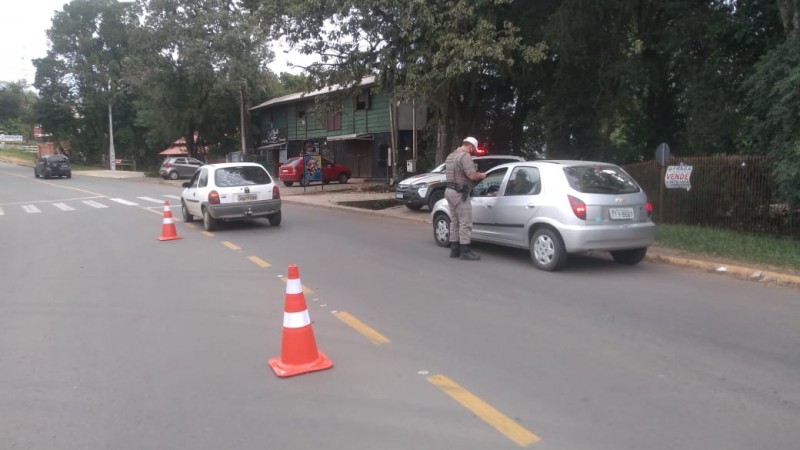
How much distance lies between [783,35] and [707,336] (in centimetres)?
909

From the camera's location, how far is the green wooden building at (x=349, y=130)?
32344 mm

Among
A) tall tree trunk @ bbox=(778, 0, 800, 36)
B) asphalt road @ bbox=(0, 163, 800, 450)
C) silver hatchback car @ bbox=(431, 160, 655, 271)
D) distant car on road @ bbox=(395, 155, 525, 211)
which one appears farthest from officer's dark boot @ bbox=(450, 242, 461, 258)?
tall tree trunk @ bbox=(778, 0, 800, 36)

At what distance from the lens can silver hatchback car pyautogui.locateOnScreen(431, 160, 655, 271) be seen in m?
8.23

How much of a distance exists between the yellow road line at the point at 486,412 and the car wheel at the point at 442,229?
6.23 metres

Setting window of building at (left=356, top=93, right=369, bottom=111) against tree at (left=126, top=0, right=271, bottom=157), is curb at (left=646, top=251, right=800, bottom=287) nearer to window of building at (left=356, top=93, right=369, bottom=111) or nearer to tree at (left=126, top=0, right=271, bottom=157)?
window of building at (left=356, top=93, right=369, bottom=111)

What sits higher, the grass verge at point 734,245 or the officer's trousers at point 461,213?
the officer's trousers at point 461,213

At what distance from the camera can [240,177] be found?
13.7 meters

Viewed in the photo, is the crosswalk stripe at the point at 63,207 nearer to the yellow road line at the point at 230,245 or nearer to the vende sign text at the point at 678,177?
the yellow road line at the point at 230,245

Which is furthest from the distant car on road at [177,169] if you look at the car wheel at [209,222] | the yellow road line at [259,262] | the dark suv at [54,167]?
the yellow road line at [259,262]

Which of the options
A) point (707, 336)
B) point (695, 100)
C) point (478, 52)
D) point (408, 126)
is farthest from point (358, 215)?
point (408, 126)

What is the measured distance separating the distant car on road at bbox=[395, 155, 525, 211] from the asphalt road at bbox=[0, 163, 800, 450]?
673cm

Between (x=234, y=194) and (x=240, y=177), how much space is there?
56 centimetres

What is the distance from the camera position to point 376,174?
35812 millimetres

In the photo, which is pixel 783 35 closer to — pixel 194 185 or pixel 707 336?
pixel 707 336
